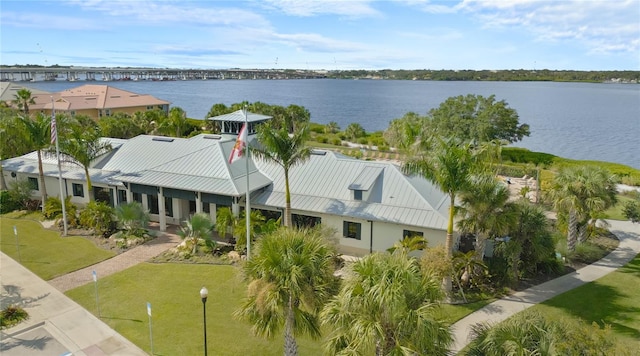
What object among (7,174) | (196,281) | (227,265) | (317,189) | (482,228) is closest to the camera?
(482,228)

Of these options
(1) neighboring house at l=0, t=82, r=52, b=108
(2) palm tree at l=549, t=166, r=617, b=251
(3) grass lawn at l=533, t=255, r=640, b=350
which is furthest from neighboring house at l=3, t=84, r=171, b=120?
(3) grass lawn at l=533, t=255, r=640, b=350

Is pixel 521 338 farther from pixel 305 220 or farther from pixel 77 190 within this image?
pixel 77 190

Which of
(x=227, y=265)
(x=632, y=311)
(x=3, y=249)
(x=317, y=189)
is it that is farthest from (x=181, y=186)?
(x=632, y=311)

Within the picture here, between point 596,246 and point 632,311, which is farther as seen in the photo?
point 596,246

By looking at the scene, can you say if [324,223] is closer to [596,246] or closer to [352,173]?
[352,173]

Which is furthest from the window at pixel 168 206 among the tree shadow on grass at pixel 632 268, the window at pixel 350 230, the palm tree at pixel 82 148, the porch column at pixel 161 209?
the tree shadow on grass at pixel 632 268

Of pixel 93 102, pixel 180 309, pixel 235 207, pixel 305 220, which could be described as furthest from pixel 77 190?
pixel 93 102
